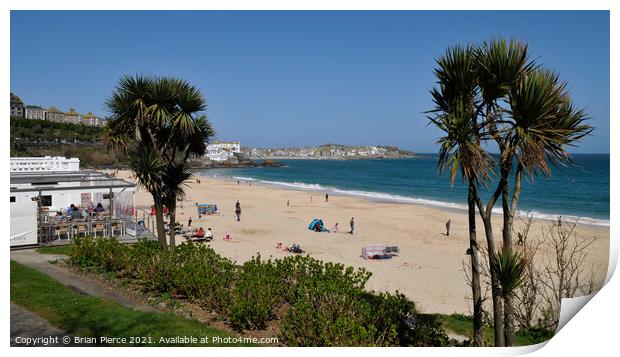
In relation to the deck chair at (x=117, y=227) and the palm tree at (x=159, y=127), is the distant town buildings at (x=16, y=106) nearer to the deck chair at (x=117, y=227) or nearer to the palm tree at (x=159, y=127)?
the palm tree at (x=159, y=127)

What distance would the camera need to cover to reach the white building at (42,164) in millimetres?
14214

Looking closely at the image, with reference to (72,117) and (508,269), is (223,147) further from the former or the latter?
(508,269)

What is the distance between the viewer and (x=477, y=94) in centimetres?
501

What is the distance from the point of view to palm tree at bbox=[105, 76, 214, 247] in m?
8.38

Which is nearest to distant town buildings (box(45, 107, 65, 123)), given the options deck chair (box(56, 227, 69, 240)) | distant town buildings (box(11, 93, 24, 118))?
deck chair (box(56, 227, 69, 240))

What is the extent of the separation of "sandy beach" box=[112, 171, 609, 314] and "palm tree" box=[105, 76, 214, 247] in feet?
18.0

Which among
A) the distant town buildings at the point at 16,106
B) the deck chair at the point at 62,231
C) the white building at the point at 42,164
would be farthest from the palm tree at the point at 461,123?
the white building at the point at 42,164

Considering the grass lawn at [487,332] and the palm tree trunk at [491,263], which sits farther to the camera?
the grass lawn at [487,332]

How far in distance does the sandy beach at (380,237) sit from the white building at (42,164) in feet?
16.1

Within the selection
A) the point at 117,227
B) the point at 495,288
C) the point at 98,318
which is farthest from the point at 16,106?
the point at 495,288

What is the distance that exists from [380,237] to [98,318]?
1655 cm

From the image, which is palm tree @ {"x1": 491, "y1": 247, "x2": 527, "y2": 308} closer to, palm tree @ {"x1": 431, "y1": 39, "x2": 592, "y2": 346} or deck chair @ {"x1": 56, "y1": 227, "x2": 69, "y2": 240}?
palm tree @ {"x1": 431, "y1": 39, "x2": 592, "y2": 346}

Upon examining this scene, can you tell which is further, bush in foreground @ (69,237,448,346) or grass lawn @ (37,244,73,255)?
grass lawn @ (37,244,73,255)
